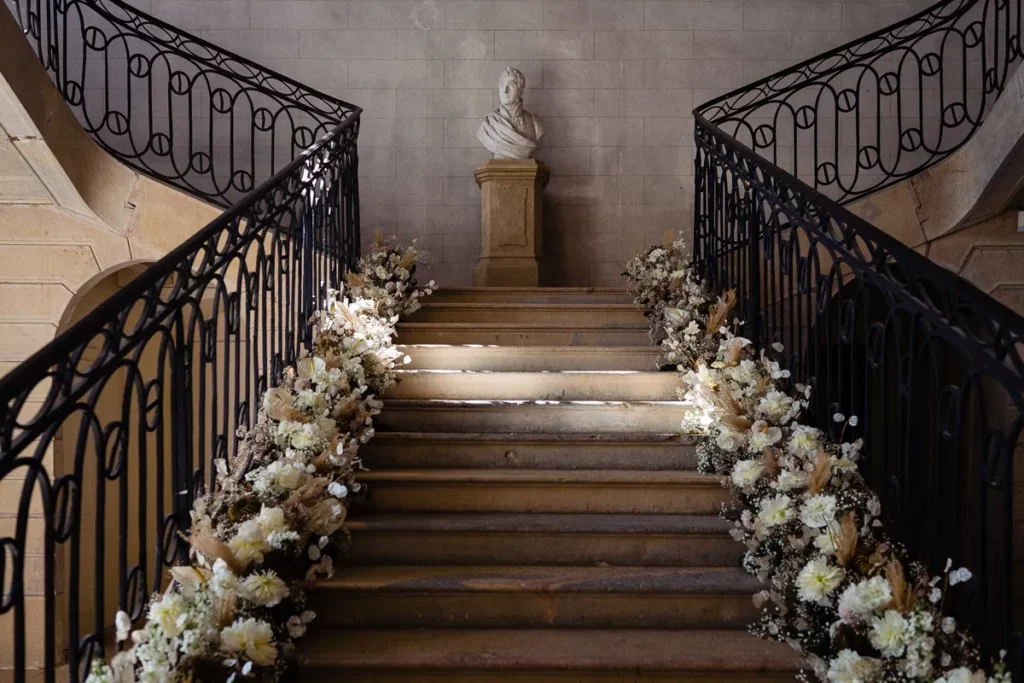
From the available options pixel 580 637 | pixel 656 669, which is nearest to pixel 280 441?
pixel 580 637

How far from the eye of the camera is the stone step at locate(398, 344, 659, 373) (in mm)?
4605

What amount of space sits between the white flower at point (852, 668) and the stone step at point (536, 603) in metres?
0.58

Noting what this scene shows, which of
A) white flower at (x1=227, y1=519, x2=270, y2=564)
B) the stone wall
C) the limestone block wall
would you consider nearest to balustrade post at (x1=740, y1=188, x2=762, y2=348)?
white flower at (x1=227, y1=519, x2=270, y2=564)

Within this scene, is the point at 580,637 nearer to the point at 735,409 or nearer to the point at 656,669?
the point at 656,669

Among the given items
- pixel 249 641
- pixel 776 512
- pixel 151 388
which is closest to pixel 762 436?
pixel 776 512

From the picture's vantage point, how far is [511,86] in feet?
22.8

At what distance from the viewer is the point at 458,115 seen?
7875 millimetres

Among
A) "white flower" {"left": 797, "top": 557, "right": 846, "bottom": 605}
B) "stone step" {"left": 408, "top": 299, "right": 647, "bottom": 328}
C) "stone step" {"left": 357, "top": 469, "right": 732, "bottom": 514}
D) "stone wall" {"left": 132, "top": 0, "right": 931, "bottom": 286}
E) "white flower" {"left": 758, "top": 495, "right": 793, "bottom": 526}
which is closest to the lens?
"white flower" {"left": 797, "top": 557, "right": 846, "bottom": 605}

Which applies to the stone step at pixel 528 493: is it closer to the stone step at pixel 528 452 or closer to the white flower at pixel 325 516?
the stone step at pixel 528 452

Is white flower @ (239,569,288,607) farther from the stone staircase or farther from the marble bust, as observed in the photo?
the marble bust

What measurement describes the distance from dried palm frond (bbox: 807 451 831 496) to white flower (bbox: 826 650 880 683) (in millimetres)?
538

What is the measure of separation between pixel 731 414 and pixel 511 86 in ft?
14.3

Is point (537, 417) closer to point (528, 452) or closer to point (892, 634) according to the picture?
point (528, 452)

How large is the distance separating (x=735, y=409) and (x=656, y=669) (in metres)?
1.11
